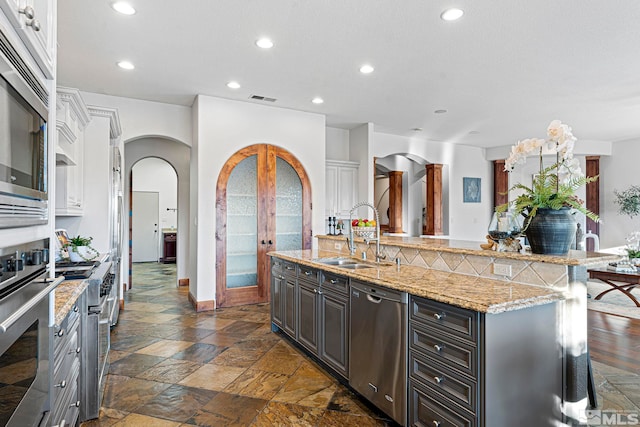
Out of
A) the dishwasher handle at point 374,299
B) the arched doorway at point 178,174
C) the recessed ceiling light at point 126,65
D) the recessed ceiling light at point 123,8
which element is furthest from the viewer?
the arched doorway at point 178,174

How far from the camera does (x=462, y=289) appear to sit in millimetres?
1972

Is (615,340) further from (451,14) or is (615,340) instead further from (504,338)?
(451,14)

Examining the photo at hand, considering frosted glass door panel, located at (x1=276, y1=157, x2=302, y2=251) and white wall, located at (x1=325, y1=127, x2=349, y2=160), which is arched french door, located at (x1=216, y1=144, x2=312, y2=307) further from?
white wall, located at (x1=325, y1=127, x2=349, y2=160)

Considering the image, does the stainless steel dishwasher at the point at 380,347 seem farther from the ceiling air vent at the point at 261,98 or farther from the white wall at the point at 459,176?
the white wall at the point at 459,176

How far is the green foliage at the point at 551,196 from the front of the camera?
2.12m

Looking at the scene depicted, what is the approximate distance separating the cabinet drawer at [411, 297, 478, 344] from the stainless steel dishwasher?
0.30 feet

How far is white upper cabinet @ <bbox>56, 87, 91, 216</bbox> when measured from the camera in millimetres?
2910

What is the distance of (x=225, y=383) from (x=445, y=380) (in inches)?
67.5

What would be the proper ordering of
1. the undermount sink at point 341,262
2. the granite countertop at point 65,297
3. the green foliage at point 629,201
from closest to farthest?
the granite countertop at point 65,297 < the undermount sink at point 341,262 < the green foliage at point 629,201

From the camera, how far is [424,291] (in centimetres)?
195

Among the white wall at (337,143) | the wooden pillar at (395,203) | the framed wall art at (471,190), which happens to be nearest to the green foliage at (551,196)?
the white wall at (337,143)

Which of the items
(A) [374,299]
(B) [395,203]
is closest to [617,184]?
(B) [395,203]

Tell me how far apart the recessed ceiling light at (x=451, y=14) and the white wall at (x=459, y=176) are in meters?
4.57

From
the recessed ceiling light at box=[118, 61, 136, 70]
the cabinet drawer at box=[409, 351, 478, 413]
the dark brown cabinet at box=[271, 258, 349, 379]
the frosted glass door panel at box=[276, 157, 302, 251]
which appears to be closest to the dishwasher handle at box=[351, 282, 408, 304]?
the dark brown cabinet at box=[271, 258, 349, 379]
